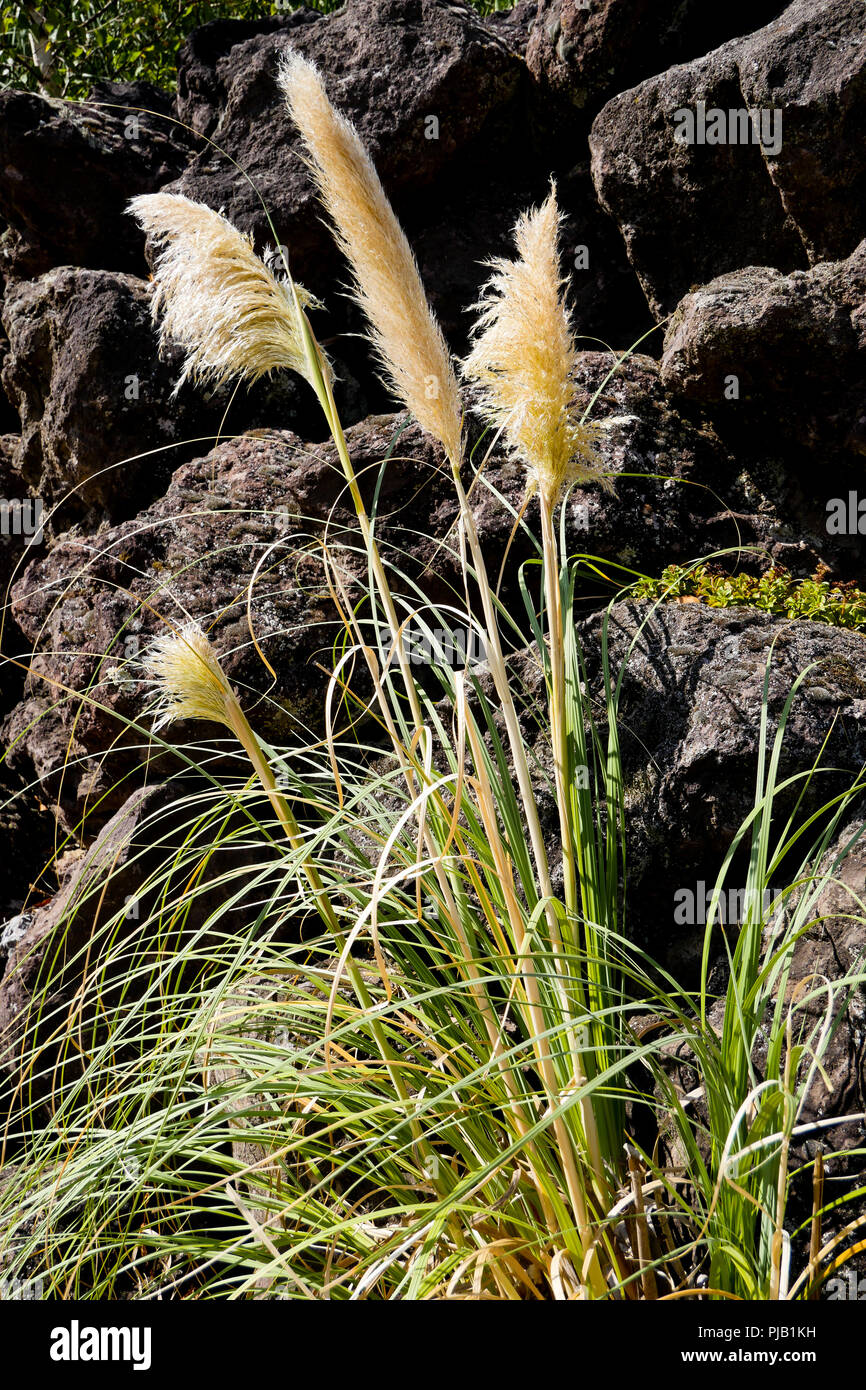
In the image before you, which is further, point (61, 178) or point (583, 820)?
point (61, 178)

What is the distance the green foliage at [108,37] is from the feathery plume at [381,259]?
6246mm

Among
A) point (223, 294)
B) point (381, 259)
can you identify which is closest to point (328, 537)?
point (223, 294)

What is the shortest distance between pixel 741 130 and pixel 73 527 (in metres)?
3.12

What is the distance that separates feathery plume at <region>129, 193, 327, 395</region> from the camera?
175 cm

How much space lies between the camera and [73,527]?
4328 millimetres

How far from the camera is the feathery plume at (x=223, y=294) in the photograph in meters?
1.75

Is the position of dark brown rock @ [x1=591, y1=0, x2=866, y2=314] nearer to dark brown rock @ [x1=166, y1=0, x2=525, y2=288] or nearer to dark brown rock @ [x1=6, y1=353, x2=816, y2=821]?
dark brown rock @ [x1=6, y1=353, x2=816, y2=821]

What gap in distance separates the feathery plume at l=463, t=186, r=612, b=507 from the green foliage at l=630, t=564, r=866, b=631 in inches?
51.1

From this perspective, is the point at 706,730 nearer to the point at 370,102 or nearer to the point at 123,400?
the point at 123,400

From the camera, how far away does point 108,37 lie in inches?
293

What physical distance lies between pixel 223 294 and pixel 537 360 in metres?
0.60

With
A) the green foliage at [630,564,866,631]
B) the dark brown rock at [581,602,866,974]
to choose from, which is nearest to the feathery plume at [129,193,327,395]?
the dark brown rock at [581,602,866,974]
